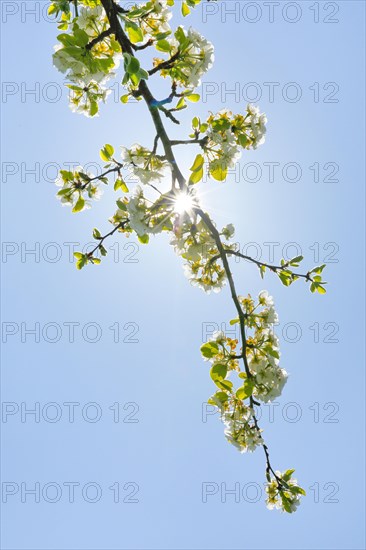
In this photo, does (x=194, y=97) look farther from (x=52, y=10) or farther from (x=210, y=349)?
(x=210, y=349)

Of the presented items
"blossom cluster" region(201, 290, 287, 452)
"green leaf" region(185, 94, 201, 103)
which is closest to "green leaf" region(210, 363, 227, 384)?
"blossom cluster" region(201, 290, 287, 452)

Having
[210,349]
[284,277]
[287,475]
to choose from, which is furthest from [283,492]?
[284,277]

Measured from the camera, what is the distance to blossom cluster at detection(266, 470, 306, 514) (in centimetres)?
357

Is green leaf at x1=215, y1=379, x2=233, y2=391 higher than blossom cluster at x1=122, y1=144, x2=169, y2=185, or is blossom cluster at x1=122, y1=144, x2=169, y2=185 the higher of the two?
blossom cluster at x1=122, y1=144, x2=169, y2=185

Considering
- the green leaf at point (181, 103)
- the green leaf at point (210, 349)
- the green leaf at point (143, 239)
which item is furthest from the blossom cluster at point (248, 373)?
the green leaf at point (181, 103)

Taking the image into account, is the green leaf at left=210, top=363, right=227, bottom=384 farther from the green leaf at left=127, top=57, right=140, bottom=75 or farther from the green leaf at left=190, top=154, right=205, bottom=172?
the green leaf at left=127, top=57, right=140, bottom=75

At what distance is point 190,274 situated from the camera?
148 inches

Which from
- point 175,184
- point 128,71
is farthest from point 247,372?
point 128,71

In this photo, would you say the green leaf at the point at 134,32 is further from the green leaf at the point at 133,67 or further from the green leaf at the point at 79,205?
the green leaf at the point at 79,205

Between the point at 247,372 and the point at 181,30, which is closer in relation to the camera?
the point at 181,30

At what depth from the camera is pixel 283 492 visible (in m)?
3.58

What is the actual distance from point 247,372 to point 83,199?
1807mm

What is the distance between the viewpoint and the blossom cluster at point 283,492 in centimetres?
357

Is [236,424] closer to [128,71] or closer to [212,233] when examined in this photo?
[212,233]
